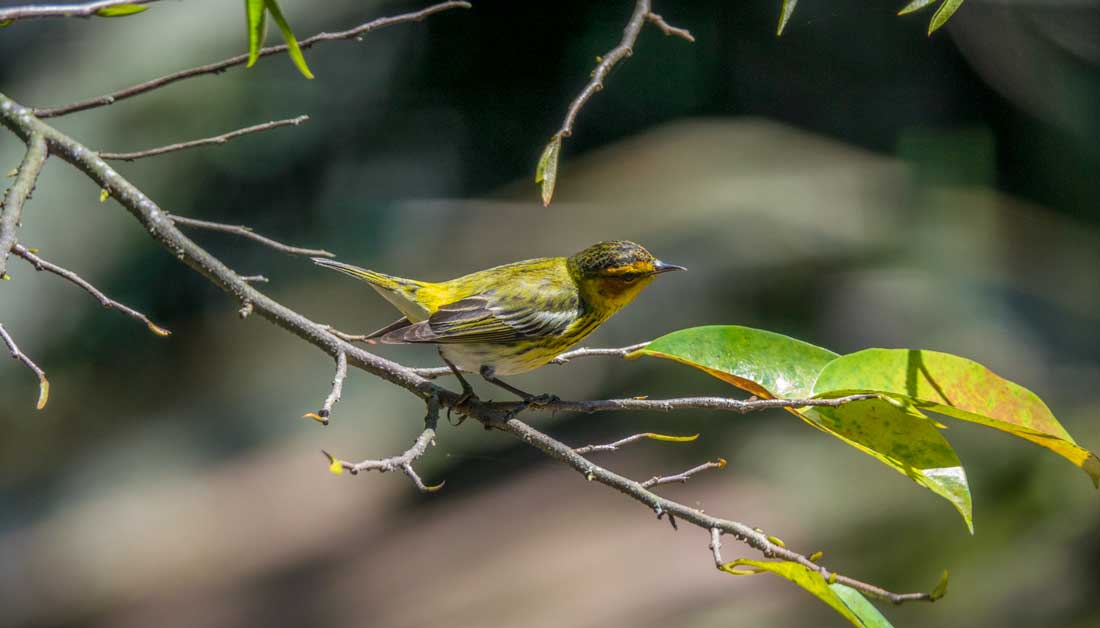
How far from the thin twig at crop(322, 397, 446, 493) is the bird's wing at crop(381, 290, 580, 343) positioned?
694 mm

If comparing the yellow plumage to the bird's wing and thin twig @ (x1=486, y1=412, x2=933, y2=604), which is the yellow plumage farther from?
thin twig @ (x1=486, y1=412, x2=933, y2=604)

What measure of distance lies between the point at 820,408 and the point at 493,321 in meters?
1.24

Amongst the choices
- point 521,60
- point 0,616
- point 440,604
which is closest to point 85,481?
point 0,616

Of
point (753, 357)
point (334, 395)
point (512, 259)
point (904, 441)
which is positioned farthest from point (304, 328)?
point (512, 259)

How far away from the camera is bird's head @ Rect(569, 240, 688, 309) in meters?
2.91

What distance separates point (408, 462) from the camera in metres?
1.65

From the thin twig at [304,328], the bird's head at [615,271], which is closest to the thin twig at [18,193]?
the thin twig at [304,328]

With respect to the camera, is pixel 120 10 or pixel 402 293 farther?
pixel 402 293

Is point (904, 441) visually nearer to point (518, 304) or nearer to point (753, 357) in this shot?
point (753, 357)

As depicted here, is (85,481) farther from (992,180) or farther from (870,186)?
(992,180)

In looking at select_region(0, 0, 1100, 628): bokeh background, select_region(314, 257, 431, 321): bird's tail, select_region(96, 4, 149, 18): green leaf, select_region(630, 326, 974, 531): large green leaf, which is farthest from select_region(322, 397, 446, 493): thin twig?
select_region(0, 0, 1100, 628): bokeh background

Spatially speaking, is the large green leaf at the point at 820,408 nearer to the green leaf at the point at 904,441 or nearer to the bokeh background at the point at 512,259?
the green leaf at the point at 904,441

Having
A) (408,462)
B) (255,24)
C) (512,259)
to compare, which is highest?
(255,24)

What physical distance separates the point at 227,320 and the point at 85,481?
5.70ft
